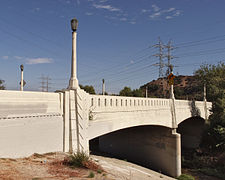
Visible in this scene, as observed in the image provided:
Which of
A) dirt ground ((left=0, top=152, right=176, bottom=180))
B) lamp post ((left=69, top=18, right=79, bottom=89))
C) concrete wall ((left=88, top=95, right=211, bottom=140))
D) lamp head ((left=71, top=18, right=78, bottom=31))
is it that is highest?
lamp head ((left=71, top=18, right=78, bottom=31))

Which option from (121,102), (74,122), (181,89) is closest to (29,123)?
(74,122)

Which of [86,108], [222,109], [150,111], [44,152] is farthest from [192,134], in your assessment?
[44,152]

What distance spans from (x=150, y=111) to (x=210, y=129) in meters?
15.1

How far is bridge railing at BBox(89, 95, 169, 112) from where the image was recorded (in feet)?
38.4

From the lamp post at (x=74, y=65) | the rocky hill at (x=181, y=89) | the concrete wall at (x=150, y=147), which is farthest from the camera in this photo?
the rocky hill at (x=181, y=89)

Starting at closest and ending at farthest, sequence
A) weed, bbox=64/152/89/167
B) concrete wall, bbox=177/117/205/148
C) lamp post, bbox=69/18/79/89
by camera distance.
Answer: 1. weed, bbox=64/152/89/167
2. lamp post, bbox=69/18/79/89
3. concrete wall, bbox=177/117/205/148

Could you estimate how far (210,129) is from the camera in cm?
2734

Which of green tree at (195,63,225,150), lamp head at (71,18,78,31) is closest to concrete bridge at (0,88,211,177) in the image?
lamp head at (71,18,78,31)

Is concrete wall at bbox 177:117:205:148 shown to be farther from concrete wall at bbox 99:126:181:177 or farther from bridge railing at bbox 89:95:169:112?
bridge railing at bbox 89:95:169:112

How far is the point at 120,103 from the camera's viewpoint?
14164 mm

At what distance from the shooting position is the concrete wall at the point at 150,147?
20266 millimetres

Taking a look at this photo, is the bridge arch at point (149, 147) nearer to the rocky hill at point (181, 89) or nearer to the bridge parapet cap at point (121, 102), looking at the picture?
the bridge parapet cap at point (121, 102)

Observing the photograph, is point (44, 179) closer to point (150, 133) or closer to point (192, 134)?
point (150, 133)

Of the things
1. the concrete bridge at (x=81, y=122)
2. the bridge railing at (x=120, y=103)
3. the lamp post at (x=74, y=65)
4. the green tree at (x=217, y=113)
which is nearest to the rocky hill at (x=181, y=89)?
the green tree at (x=217, y=113)
